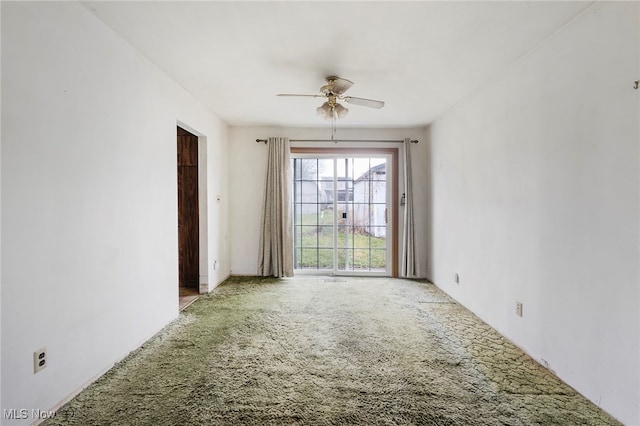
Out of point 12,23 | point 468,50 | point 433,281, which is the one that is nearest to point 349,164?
point 433,281

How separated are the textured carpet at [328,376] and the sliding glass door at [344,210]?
171cm

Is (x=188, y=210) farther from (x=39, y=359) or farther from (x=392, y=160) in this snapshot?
(x=392, y=160)

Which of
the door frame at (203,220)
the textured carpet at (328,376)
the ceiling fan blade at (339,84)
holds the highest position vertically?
the ceiling fan blade at (339,84)

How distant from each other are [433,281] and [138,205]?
3972 millimetres

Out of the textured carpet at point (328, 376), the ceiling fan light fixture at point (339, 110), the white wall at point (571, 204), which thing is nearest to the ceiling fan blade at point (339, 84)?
the ceiling fan light fixture at point (339, 110)

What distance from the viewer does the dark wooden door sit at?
14.0ft

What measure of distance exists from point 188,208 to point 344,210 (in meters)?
2.32

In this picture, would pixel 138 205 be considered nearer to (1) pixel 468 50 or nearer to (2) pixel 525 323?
(1) pixel 468 50

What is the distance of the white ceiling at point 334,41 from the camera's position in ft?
6.31

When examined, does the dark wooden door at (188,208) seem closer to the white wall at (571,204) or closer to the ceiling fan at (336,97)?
the ceiling fan at (336,97)

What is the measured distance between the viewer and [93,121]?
6.72 ft

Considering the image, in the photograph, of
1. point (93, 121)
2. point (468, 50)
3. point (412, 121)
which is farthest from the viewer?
point (412, 121)

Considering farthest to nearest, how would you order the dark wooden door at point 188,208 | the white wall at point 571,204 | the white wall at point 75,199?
the dark wooden door at point 188,208
the white wall at point 571,204
the white wall at point 75,199

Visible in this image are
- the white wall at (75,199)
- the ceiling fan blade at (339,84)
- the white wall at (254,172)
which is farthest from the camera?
the white wall at (254,172)
